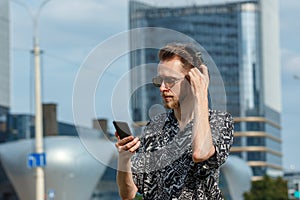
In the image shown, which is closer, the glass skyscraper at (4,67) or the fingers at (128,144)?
the fingers at (128,144)

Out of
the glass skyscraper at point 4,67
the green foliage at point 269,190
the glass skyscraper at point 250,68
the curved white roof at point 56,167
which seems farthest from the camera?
the glass skyscraper at point 250,68

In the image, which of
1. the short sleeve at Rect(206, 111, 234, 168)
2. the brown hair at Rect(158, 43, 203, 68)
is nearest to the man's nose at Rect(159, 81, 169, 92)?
the brown hair at Rect(158, 43, 203, 68)

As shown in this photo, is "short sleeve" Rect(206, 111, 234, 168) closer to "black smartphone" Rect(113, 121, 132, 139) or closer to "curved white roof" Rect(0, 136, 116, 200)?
"black smartphone" Rect(113, 121, 132, 139)

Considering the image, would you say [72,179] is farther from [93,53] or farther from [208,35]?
[93,53]

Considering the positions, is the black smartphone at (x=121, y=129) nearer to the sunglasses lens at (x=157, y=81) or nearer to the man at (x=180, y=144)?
the man at (x=180, y=144)

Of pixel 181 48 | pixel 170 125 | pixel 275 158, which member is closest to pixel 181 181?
pixel 170 125

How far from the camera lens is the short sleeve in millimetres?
3721

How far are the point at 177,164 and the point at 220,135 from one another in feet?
0.66

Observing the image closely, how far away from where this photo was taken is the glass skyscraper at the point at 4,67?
89.8m

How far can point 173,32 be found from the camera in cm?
376

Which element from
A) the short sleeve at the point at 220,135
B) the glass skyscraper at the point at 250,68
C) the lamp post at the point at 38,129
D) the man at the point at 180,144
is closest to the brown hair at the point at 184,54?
the man at the point at 180,144

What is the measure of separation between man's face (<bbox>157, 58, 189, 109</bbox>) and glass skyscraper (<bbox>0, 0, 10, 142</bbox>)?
80135mm

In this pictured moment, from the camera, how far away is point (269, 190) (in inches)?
3925

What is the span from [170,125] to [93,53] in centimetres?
49
